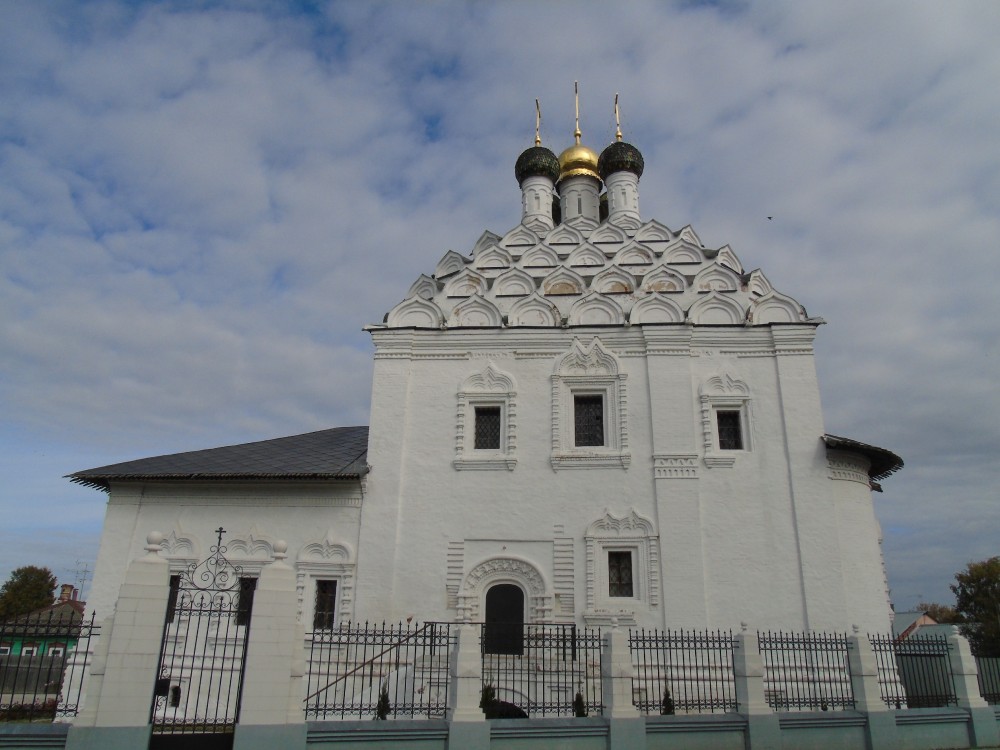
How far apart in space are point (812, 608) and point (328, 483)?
26.5 ft

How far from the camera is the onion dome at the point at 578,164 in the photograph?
1752 centimetres

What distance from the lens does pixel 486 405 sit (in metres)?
12.9

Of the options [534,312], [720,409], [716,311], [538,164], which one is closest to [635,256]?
[716,311]

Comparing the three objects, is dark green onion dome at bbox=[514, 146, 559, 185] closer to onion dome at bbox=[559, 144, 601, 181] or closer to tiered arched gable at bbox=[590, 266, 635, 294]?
onion dome at bbox=[559, 144, 601, 181]

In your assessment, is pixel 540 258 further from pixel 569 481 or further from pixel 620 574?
pixel 620 574

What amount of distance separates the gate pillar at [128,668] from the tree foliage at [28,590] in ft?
109

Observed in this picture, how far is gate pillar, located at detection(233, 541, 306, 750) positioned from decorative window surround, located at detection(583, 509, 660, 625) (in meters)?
5.93

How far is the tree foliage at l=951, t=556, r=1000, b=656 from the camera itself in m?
28.6

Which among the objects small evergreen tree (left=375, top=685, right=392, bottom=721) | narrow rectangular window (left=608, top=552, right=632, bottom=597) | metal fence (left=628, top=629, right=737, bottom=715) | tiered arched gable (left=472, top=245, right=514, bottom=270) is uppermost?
tiered arched gable (left=472, top=245, right=514, bottom=270)

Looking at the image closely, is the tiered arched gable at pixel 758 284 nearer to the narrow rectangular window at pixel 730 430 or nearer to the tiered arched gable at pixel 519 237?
the narrow rectangular window at pixel 730 430

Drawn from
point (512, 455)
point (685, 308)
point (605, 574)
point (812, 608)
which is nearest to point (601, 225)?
point (685, 308)

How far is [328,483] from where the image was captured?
12.3 m

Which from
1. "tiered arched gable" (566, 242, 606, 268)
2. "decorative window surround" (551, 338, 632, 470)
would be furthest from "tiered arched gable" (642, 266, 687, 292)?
"decorative window surround" (551, 338, 632, 470)

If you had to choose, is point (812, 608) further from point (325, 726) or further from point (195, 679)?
point (195, 679)
